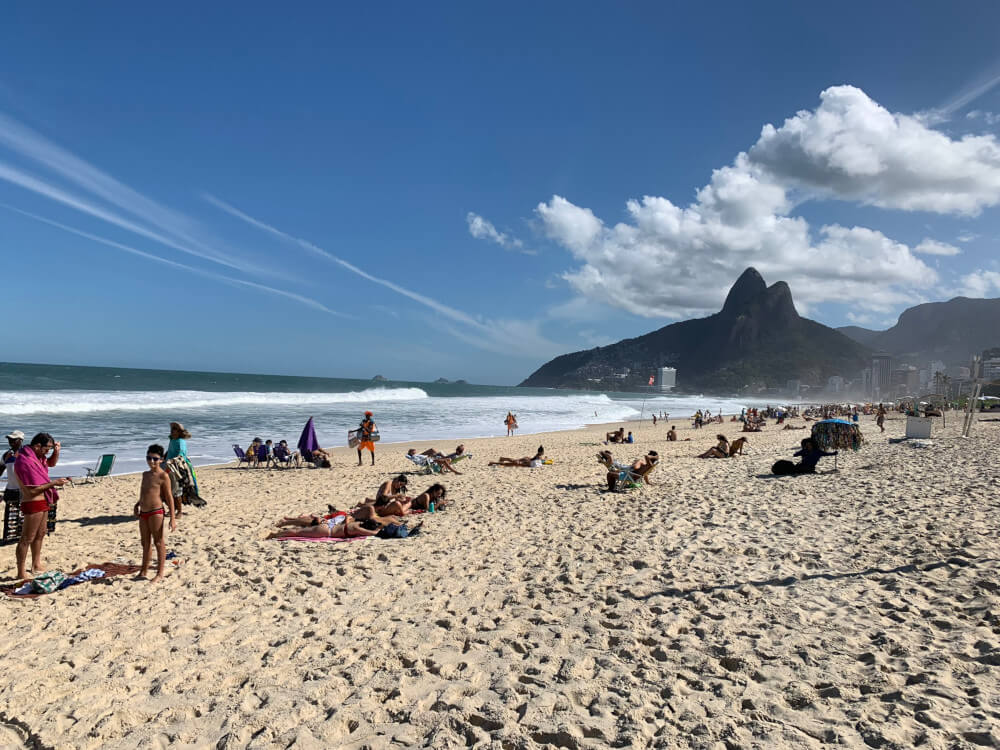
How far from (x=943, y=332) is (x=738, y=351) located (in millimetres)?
76898

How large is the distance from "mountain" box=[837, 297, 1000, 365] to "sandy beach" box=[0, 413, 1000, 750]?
153730 millimetres

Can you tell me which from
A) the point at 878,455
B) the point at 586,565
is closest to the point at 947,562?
the point at 586,565

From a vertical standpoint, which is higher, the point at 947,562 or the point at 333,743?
the point at 947,562

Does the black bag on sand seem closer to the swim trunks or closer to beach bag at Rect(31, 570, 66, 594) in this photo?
beach bag at Rect(31, 570, 66, 594)

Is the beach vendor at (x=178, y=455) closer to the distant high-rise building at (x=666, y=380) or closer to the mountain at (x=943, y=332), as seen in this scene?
the distant high-rise building at (x=666, y=380)

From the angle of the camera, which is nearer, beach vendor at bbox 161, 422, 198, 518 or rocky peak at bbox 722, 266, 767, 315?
beach vendor at bbox 161, 422, 198, 518

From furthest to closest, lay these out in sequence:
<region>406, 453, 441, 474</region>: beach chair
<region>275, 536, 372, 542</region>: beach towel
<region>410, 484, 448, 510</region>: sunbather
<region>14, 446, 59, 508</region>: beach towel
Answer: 1. <region>406, 453, 441, 474</region>: beach chair
2. <region>410, 484, 448, 510</region>: sunbather
3. <region>275, 536, 372, 542</region>: beach towel
4. <region>14, 446, 59, 508</region>: beach towel

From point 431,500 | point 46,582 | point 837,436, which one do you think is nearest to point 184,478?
point 46,582

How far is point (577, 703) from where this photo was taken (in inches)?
116

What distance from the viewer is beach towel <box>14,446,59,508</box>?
4.98m

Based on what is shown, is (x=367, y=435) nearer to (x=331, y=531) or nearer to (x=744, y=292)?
(x=331, y=531)

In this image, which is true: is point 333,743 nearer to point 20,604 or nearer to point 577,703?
point 577,703

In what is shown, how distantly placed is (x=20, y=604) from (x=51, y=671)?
1623mm

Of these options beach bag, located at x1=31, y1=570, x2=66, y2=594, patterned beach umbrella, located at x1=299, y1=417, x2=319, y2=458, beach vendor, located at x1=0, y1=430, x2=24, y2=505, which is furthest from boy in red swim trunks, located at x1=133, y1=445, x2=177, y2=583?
patterned beach umbrella, located at x1=299, y1=417, x2=319, y2=458
